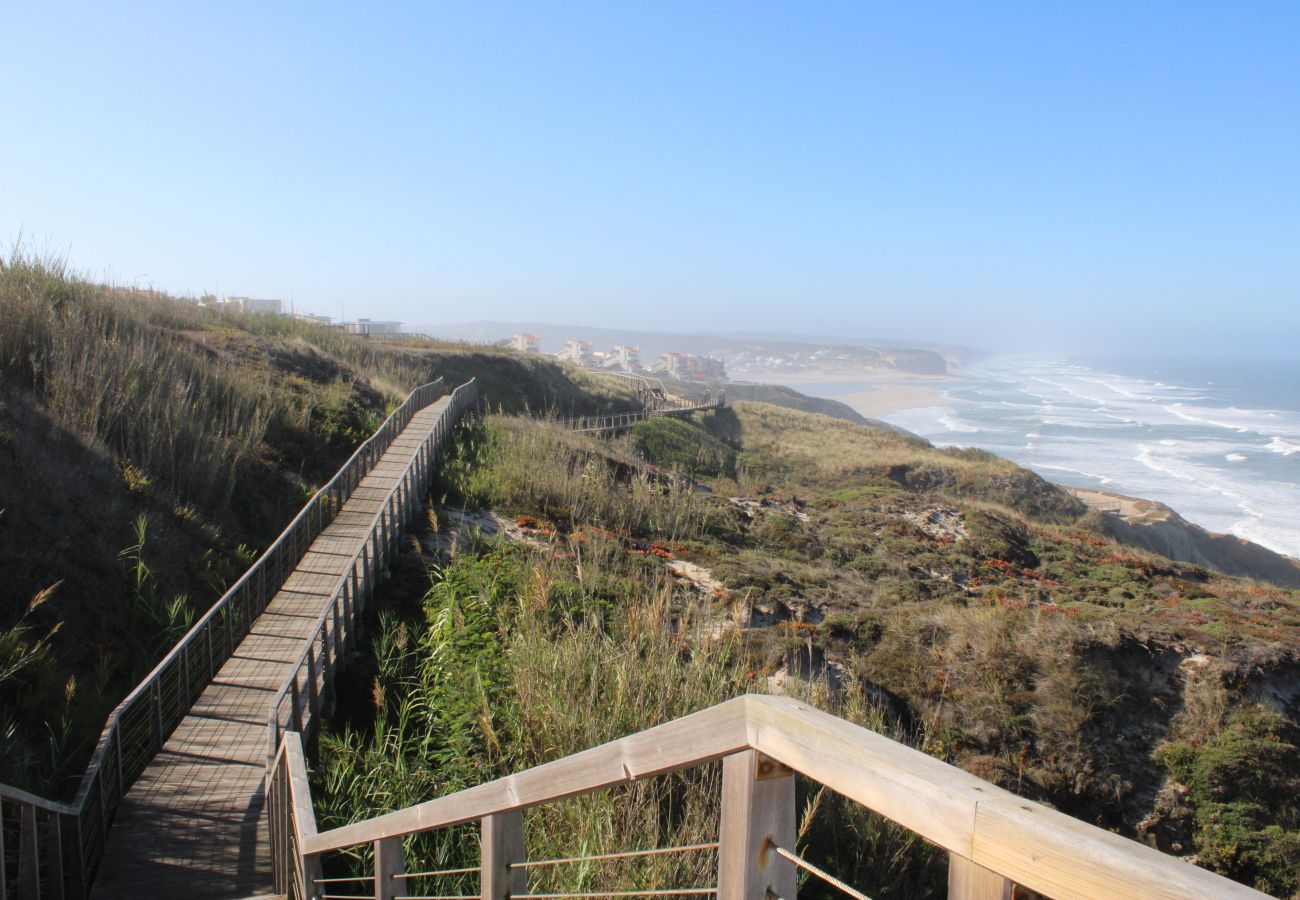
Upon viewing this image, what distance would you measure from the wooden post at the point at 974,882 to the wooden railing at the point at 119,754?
399cm

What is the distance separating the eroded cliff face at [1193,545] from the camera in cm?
3112

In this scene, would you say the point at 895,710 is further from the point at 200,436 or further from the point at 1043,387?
the point at 1043,387

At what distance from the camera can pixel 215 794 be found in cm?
661

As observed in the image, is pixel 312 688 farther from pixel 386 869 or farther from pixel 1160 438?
pixel 1160 438

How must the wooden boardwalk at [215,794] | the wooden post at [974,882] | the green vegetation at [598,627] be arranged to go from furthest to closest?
the green vegetation at [598,627]
the wooden boardwalk at [215,794]
the wooden post at [974,882]

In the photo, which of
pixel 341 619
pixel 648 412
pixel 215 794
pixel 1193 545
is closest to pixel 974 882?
pixel 215 794

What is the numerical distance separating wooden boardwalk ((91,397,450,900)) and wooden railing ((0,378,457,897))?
0.39 ft

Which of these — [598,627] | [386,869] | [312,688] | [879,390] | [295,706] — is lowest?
[879,390]

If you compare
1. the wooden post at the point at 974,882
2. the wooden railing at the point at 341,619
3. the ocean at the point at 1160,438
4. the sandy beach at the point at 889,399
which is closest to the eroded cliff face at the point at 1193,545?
the ocean at the point at 1160,438

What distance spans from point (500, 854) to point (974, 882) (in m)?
1.49

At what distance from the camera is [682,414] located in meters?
49.3

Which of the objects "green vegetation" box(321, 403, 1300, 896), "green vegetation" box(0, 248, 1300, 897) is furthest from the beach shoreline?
"green vegetation" box(0, 248, 1300, 897)

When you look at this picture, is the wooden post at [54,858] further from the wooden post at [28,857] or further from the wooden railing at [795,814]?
the wooden railing at [795,814]

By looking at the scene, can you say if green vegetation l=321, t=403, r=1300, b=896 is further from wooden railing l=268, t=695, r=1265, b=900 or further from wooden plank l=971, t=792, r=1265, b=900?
wooden plank l=971, t=792, r=1265, b=900
